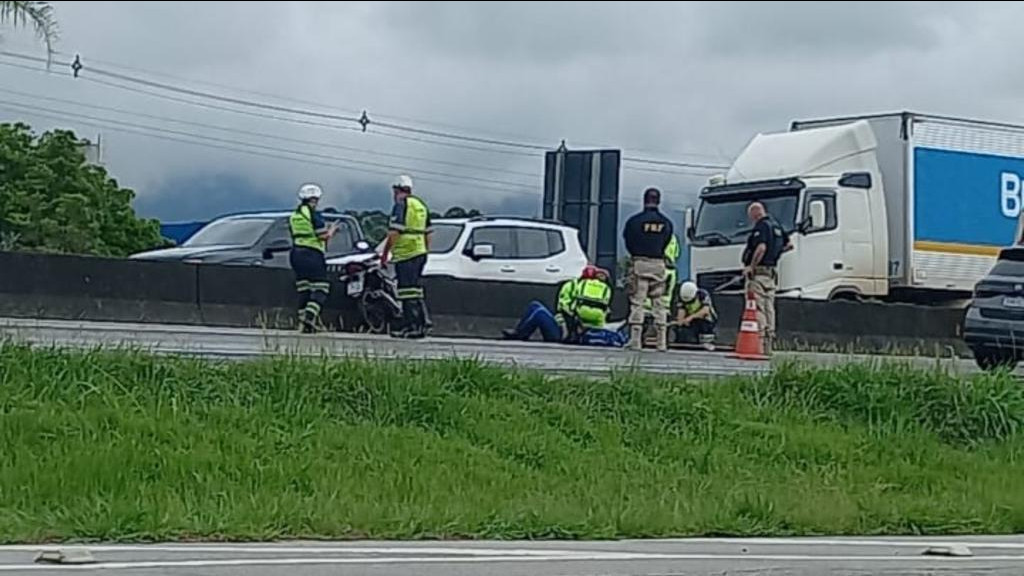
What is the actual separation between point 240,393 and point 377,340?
4475mm

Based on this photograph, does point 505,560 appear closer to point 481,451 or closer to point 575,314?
point 481,451

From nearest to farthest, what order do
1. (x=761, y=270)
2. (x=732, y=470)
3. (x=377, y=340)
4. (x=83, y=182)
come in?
(x=732, y=470)
(x=377, y=340)
(x=761, y=270)
(x=83, y=182)

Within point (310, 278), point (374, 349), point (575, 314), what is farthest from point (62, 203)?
point (374, 349)

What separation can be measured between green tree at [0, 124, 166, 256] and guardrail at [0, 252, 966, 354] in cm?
1377

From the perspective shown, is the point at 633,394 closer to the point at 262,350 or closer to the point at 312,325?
the point at 262,350

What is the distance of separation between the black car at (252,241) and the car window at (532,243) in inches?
93.8

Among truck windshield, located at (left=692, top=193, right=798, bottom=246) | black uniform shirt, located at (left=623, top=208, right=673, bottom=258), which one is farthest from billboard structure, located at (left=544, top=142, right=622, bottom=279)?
black uniform shirt, located at (left=623, top=208, right=673, bottom=258)

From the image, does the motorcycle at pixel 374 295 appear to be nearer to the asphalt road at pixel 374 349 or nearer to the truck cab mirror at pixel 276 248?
the asphalt road at pixel 374 349

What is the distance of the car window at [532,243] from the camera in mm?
27094

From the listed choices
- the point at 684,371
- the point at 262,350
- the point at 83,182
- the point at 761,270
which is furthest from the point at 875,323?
the point at 83,182

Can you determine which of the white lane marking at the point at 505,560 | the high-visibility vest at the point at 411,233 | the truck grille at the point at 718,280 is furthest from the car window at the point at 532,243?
the white lane marking at the point at 505,560

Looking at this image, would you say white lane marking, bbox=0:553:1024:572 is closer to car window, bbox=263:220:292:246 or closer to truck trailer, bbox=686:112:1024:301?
car window, bbox=263:220:292:246

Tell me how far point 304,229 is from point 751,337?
16.9 feet

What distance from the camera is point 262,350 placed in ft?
50.8
